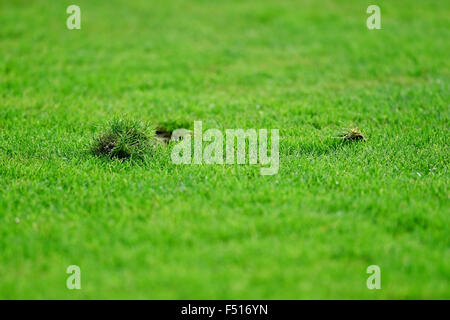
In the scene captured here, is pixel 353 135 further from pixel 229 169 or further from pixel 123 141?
pixel 123 141

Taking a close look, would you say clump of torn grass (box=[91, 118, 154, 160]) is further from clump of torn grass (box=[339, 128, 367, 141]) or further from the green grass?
clump of torn grass (box=[339, 128, 367, 141])

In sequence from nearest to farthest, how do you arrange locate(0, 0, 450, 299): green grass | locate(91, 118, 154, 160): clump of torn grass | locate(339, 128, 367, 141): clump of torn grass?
locate(0, 0, 450, 299): green grass → locate(91, 118, 154, 160): clump of torn grass → locate(339, 128, 367, 141): clump of torn grass

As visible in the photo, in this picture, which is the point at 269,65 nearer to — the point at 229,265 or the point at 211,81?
the point at 211,81

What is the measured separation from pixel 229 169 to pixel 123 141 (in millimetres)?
1290

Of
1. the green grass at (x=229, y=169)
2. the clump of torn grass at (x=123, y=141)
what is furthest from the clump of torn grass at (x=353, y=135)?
the clump of torn grass at (x=123, y=141)

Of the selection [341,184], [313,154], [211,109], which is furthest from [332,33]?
[341,184]

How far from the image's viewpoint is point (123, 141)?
5.84 metres

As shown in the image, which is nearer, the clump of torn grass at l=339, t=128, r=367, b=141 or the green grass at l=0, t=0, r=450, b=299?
the green grass at l=0, t=0, r=450, b=299

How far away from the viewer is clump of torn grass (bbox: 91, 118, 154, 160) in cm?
586

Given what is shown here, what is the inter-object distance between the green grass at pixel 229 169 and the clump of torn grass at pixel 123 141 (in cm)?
17

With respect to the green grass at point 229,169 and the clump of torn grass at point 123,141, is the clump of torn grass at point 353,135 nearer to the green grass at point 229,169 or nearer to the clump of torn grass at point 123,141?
the green grass at point 229,169

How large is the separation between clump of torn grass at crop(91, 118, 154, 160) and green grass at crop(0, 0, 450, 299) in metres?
0.17

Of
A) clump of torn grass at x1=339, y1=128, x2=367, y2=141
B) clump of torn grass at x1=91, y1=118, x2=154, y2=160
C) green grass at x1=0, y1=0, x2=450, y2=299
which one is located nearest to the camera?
green grass at x1=0, y1=0, x2=450, y2=299

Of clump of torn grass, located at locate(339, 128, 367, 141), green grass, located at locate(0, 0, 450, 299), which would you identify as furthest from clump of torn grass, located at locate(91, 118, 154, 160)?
clump of torn grass, located at locate(339, 128, 367, 141)
